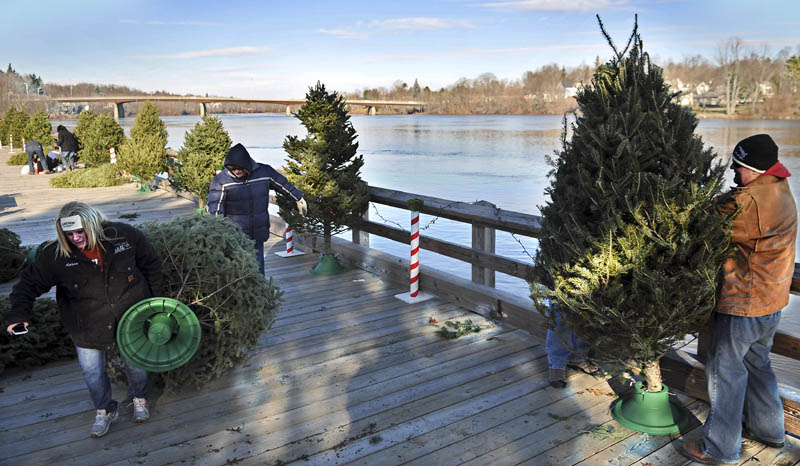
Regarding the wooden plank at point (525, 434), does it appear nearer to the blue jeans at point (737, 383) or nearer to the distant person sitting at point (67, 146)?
the blue jeans at point (737, 383)

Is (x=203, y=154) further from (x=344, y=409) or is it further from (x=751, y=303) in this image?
(x=751, y=303)

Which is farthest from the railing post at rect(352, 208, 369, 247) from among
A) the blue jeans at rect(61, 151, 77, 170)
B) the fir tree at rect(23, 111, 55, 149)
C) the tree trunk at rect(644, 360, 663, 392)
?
the fir tree at rect(23, 111, 55, 149)

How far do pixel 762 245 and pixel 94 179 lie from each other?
20.1m

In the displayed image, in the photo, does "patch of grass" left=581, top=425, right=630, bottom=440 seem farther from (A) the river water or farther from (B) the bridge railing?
(A) the river water

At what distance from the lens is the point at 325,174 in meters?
8.48

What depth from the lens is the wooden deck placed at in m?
4.18

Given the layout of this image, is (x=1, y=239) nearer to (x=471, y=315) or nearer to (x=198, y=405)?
(x=198, y=405)

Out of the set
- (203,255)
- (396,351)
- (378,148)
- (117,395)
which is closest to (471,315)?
(396,351)

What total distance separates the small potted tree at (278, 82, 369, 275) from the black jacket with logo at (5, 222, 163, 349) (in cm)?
404

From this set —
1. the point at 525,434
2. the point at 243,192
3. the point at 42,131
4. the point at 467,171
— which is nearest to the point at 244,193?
the point at 243,192

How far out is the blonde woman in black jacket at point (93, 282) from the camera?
161 inches

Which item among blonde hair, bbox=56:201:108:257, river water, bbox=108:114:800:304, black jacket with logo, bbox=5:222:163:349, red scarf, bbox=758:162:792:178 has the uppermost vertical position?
red scarf, bbox=758:162:792:178

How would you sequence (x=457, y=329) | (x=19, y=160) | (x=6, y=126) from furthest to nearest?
1. (x=6, y=126)
2. (x=19, y=160)
3. (x=457, y=329)

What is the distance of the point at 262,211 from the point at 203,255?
87.8 inches
